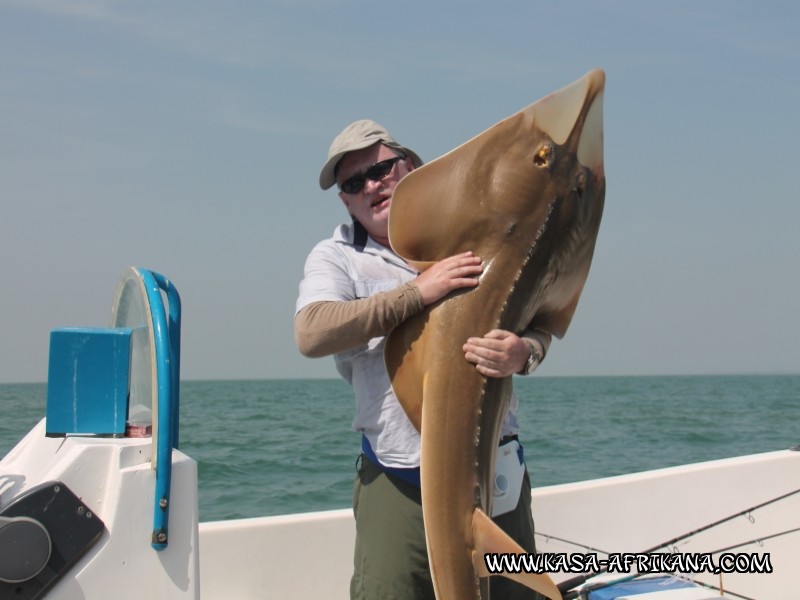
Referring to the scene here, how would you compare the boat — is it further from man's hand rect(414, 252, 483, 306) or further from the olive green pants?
man's hand rect(414, 252, 483, 306)

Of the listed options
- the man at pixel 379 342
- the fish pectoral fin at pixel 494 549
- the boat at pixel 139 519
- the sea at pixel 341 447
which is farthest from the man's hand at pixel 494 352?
the sea at pixel 341 447

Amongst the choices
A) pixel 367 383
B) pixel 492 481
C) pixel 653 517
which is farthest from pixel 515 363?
pixel 653 517

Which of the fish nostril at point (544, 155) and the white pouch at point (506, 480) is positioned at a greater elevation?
the fish nostril at point (544, 155)

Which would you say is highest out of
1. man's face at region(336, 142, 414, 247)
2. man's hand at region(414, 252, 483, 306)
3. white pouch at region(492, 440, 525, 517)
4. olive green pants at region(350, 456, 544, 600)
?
man's face at region(336, 142, 414, 247)

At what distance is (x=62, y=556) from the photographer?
6.06 feet

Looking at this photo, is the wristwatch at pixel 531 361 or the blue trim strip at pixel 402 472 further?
the blue trim strip at pixel 402 472

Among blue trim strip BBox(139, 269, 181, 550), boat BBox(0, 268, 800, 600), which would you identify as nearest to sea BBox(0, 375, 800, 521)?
boat BBox(0, 268, 800, 600)

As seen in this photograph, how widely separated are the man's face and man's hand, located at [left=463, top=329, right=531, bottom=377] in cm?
57

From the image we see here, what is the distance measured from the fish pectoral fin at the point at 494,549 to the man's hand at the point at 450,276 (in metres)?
0.58

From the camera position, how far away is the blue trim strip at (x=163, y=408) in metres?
1.92

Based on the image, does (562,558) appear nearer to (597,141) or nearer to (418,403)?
(418,403)

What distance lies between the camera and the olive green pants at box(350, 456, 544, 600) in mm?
2254

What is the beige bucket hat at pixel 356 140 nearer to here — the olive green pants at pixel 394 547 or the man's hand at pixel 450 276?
the man's hand at pixel 450 276

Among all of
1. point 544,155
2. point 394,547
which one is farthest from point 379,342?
point 544,155
